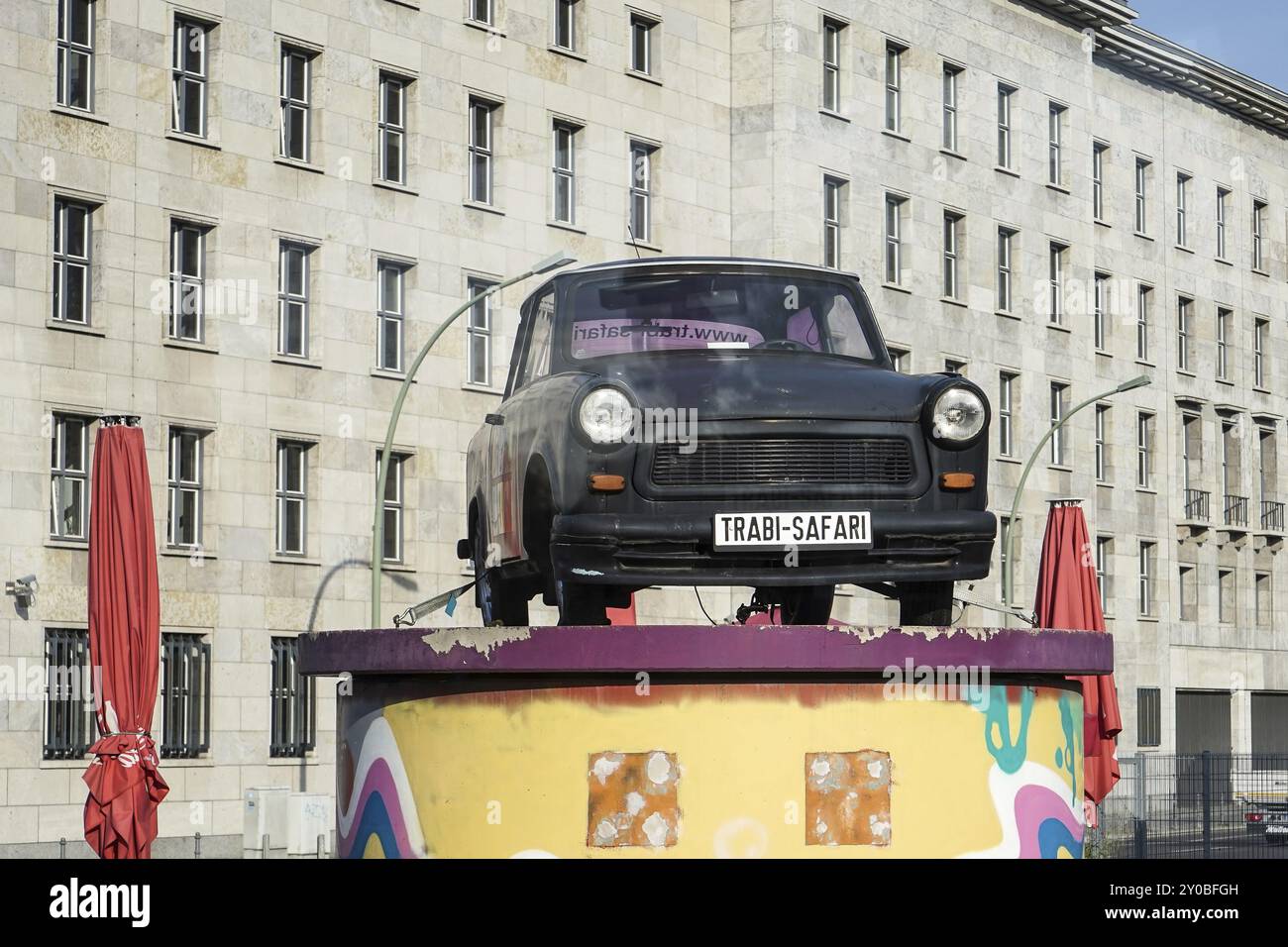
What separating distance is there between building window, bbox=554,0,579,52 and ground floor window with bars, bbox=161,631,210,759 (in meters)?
14.5

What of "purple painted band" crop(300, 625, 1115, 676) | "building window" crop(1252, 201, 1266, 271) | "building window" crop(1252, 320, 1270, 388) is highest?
"building window" crop(1252, 201, 1266, 271)

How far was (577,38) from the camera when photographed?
44.3 m

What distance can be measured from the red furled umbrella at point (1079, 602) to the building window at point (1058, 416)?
36278 millimetres

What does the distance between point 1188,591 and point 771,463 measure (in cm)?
5431

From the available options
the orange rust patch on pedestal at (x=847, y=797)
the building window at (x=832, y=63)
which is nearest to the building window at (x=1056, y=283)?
the building window at (x=832, y=63)

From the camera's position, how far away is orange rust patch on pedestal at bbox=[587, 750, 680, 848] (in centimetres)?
891

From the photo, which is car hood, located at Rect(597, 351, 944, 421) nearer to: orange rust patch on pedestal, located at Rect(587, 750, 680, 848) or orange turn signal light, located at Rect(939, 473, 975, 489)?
orange turn signal light, located at Rect(939, 473, 975, 489)

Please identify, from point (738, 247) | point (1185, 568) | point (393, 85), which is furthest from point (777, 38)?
point (1185, 568)

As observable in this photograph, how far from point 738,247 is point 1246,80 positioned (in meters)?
25.2

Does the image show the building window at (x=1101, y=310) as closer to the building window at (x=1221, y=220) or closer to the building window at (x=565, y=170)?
the building window at (x=1221, y=220)

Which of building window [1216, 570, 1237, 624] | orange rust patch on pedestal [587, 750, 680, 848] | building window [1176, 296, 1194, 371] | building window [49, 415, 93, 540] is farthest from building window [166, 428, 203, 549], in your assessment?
building window [1216, 570, 1237, 624]

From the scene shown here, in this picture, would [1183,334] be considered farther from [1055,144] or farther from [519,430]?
[519,430]

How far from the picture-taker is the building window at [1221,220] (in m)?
65.8
